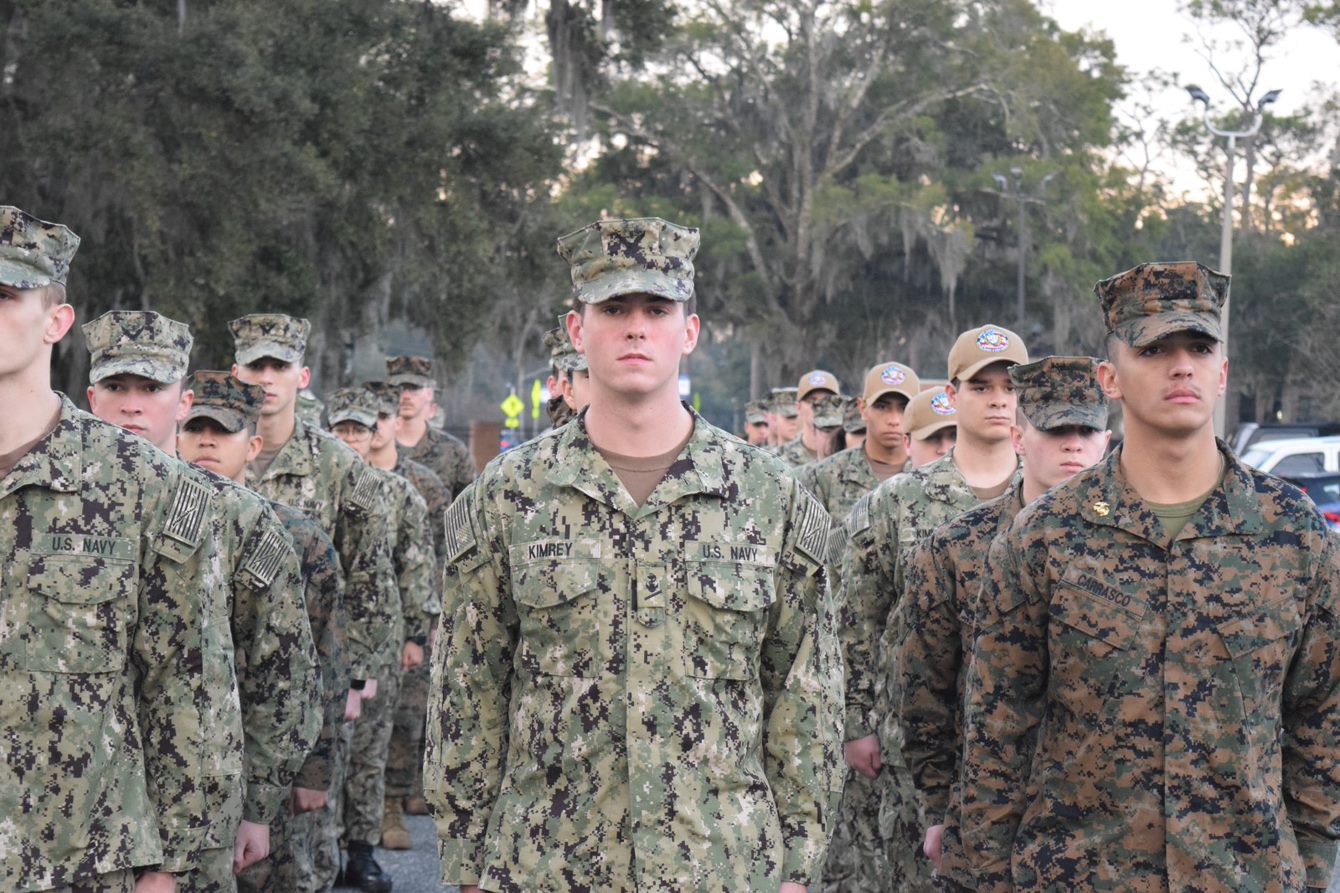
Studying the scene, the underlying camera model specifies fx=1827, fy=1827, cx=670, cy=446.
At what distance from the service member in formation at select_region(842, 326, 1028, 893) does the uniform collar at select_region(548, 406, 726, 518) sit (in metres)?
2.40

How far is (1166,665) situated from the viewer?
12.8ft

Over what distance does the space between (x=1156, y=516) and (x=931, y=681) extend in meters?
1.29

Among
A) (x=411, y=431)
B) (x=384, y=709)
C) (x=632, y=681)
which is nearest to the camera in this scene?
(x=632, y=681)

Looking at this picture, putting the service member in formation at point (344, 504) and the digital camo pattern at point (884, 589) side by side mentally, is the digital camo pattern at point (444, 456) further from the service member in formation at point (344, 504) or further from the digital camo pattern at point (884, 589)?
the digital camo pattern at point (884, 589)

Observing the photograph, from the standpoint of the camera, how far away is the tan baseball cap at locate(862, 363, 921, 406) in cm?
906

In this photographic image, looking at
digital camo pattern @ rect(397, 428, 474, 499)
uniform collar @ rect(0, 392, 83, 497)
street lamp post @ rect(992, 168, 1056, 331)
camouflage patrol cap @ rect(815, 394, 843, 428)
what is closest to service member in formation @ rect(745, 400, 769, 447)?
camouflage patrol cap @ rect(815, 394, 843, 428)

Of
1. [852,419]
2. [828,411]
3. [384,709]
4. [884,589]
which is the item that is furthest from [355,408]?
[884,589]

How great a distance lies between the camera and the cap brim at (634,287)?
3824 mm

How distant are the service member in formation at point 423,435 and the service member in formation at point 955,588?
22.1ft

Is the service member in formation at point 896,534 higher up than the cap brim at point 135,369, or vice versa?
the cap brim at point 135,369

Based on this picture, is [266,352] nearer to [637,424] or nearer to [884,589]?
[884,589]

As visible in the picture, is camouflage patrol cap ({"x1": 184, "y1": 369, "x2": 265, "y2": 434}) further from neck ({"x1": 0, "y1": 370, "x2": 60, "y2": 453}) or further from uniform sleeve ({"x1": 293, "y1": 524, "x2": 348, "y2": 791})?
neck ({"x1": 0, "y1": 370, "x2": 60, "y2": 453})

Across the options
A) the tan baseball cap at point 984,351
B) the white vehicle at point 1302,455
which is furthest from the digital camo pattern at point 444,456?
the white vehicle at point 1302,455

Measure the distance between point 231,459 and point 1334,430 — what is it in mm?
33291
